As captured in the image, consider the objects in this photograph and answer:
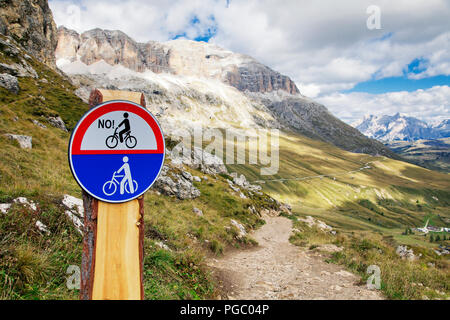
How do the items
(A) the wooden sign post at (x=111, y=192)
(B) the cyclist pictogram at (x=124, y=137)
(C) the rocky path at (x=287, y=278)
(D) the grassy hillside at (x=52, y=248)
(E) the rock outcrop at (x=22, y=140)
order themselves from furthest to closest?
1. (E) the rock outcrop at (x=22, y=140)
2. (C) the rocky path at (x=287, y=278)
3. (D) the grassy hillside at (x=52, y=248)
4. (B) the cyclist pictogram at (x=124, y=137)
5. (A) the wooden sign post at (x=111, y=192)

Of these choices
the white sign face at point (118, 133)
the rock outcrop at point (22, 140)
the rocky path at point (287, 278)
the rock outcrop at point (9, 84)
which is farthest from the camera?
the rock outcrop at point (9, 84)

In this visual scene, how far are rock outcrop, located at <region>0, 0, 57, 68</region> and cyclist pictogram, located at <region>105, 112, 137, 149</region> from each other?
12376 centimetres

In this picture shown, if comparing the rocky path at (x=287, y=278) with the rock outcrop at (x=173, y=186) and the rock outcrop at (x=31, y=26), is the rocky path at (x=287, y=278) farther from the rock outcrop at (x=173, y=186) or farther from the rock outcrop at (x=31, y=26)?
the rock outcrop at (x=31, y=26)

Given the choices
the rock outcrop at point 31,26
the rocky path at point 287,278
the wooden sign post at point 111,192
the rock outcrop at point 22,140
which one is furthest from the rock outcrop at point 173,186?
the rock outcrop at point 31,26

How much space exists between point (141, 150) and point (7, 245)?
4.21 meters

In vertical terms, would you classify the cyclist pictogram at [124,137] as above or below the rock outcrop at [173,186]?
above

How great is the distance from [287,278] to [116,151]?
31.0 feet

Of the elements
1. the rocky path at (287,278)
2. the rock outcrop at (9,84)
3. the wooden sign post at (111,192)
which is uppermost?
the rock outcrop at (9,84)

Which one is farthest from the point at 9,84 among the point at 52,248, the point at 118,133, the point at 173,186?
the point at 118,133

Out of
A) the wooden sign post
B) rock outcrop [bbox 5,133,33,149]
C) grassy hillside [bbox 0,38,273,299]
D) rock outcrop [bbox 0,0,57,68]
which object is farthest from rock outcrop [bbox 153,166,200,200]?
rock outcrop [bbox 0,0,57,68]

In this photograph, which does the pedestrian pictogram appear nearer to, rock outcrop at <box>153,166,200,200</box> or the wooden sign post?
the wooden sign post

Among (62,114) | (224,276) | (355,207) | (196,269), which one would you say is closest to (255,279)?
(224,276)

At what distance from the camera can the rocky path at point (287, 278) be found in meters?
8.15
